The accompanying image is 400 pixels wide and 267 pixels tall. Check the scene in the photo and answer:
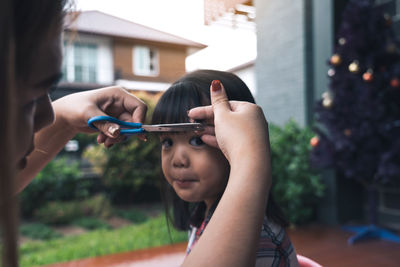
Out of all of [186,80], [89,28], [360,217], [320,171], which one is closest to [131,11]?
[89,28]

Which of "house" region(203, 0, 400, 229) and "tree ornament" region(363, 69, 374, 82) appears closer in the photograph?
"tree ornament" region(363, 69, 374, 82)

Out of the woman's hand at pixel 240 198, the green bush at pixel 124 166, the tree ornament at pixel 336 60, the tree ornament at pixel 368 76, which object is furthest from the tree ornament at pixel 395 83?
the green bush at pixel 124 166

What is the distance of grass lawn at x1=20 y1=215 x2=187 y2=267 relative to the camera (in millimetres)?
2480

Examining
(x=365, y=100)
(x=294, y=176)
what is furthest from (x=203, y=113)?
(x=294, y=176)

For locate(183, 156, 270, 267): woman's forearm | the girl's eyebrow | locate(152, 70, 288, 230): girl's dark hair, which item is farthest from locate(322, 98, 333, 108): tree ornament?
the girl's eyebrow

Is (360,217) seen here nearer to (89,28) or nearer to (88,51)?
(89,28)

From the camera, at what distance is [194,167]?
34.0 inches

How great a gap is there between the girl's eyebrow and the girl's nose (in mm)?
460

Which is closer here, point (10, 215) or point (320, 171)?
point (10, 215)

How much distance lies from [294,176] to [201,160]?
2.35m

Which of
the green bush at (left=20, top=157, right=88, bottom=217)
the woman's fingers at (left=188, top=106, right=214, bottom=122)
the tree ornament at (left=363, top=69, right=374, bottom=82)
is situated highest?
the tree ornament at (left=363, top=69, right=374, bottom=82)

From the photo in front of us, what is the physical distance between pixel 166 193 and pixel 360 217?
8.95ft

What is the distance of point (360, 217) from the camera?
3207 mm

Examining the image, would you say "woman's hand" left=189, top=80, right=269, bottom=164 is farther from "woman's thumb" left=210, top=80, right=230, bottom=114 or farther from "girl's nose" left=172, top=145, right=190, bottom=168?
"girl's nose" left=172, top=145, right=190, bottom=168
